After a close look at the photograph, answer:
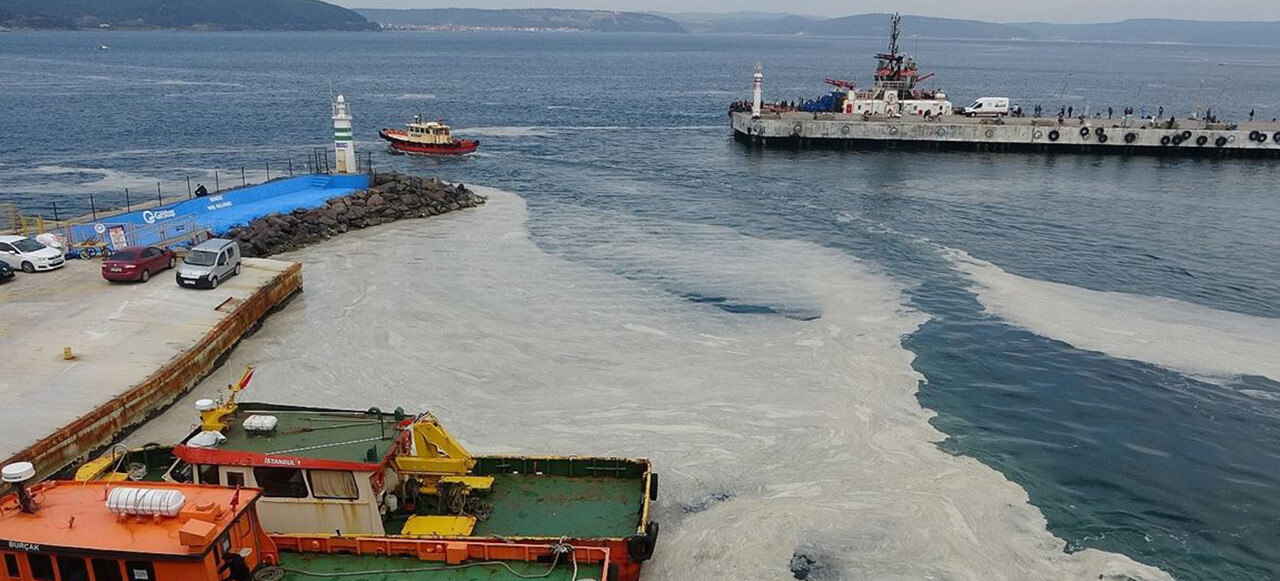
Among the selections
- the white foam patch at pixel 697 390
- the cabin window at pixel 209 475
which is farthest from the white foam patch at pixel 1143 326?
the cabin window at pixel 209 475

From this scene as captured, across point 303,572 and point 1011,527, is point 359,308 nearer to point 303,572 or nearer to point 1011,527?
point 303,572

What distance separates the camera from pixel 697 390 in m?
25.9

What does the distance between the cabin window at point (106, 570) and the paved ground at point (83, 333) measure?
9710 mm

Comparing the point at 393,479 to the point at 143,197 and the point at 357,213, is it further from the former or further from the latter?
the point at 143,197

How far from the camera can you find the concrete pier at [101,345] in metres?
21.0

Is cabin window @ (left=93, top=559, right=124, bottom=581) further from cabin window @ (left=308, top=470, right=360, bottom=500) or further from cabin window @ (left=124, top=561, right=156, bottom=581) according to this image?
cabin window @ (left=308, top=470, right=360, bottom=500)

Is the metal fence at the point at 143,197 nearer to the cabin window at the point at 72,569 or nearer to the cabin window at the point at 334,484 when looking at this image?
the cabin window at the point at 334,484

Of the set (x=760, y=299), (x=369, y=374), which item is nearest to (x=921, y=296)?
(x=760, y=299)

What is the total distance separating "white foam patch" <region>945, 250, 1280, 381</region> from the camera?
2889 cm

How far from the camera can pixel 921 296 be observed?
35906mm

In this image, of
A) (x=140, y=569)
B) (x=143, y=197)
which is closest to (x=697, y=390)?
(x=140, y=569)

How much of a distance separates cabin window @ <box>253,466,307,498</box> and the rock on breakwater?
28.4 meters

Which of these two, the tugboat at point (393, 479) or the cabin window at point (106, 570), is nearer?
the cabin window at point (106, 570)

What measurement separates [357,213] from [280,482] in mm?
34666
